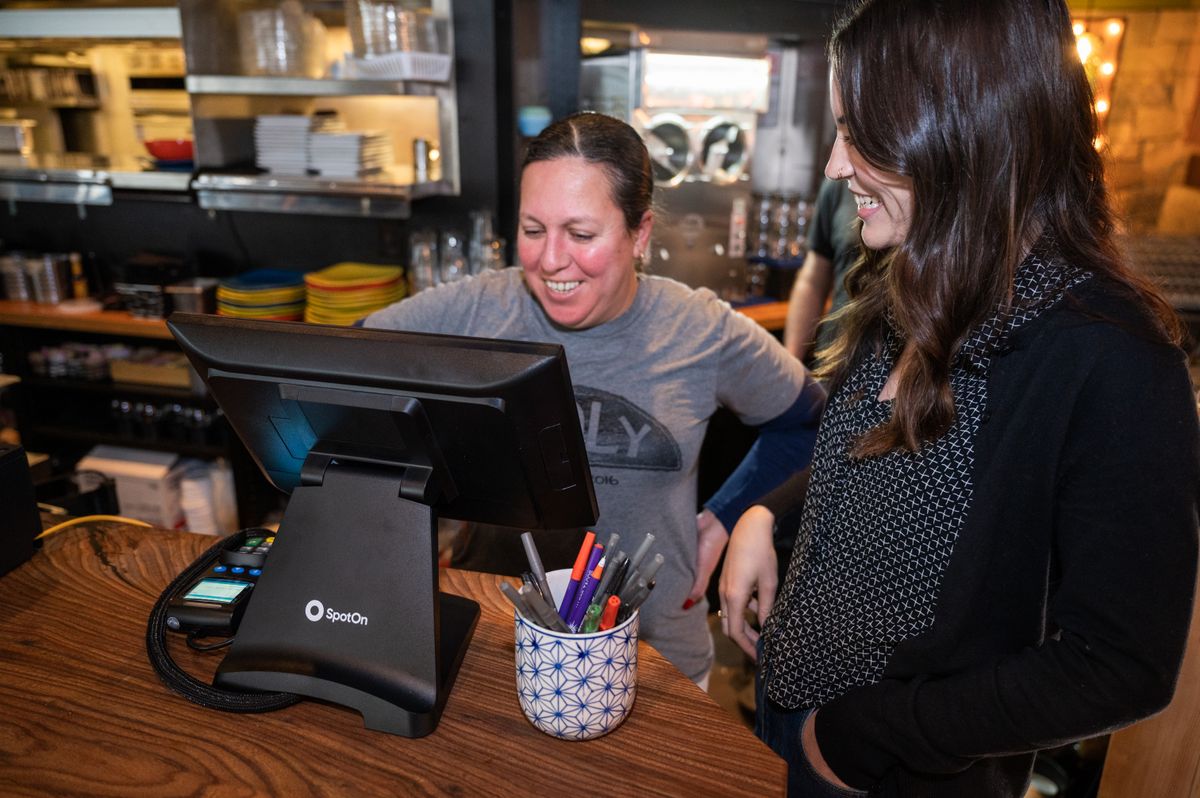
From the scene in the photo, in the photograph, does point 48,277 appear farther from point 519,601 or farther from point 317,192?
point 519,601

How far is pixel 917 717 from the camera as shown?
0.91 meters

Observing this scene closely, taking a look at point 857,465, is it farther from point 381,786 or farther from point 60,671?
point 60,671

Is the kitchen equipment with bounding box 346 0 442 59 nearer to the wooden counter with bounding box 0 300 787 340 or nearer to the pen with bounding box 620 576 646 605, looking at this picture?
the wooden counter with bounding box 0 300 787 340

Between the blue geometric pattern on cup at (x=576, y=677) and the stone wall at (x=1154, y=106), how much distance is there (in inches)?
244

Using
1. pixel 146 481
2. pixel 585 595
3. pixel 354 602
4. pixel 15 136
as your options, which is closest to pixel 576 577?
pixel 585 595

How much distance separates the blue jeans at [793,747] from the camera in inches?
41.5

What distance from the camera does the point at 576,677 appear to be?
891mm

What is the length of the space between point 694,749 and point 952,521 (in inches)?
14.8

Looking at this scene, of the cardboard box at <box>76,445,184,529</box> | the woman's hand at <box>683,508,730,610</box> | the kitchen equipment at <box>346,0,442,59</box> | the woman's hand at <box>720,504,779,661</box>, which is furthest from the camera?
the cardboard box at <box>76,445,184,529</box>

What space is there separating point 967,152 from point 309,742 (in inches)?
36.1

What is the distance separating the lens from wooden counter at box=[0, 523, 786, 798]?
0.86 meters

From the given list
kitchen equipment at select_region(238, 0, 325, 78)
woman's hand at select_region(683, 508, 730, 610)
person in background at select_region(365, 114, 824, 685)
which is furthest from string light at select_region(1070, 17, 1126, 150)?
woman's hand at select_region(683, 508, 730, 610)

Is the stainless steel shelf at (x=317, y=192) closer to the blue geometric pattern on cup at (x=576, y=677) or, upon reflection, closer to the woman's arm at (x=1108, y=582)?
the blue geometric pattern on cup at (x=576, y=677)

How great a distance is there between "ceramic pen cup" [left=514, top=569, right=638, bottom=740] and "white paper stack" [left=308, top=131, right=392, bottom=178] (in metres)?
2.45
